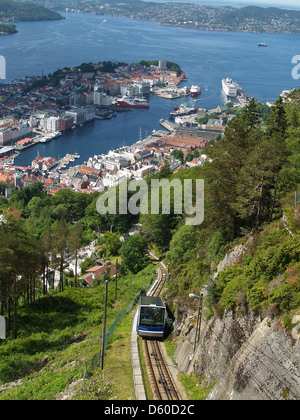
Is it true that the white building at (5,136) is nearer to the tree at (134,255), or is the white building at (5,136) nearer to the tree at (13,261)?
the tree at (134,255)

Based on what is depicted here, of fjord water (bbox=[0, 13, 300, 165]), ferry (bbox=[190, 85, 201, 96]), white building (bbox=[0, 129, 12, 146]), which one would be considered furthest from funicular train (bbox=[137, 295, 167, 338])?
ferry (bbox=[190, 85, 201, 96])

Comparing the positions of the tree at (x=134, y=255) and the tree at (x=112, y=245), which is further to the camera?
the tree at (x=112, y=245)

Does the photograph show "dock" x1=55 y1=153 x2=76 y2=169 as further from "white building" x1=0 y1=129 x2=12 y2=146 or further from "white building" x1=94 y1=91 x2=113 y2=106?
"white building" x1=94 y1=91 x2=113 y2=106

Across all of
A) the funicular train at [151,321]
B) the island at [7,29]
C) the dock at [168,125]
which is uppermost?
the island at [7,29]

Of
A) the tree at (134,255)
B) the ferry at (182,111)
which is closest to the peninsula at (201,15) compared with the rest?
the ferry at (182,111)

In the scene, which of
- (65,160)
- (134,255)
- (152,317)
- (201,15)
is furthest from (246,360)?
(201,15)

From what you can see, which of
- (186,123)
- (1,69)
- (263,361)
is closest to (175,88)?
(186,123)
